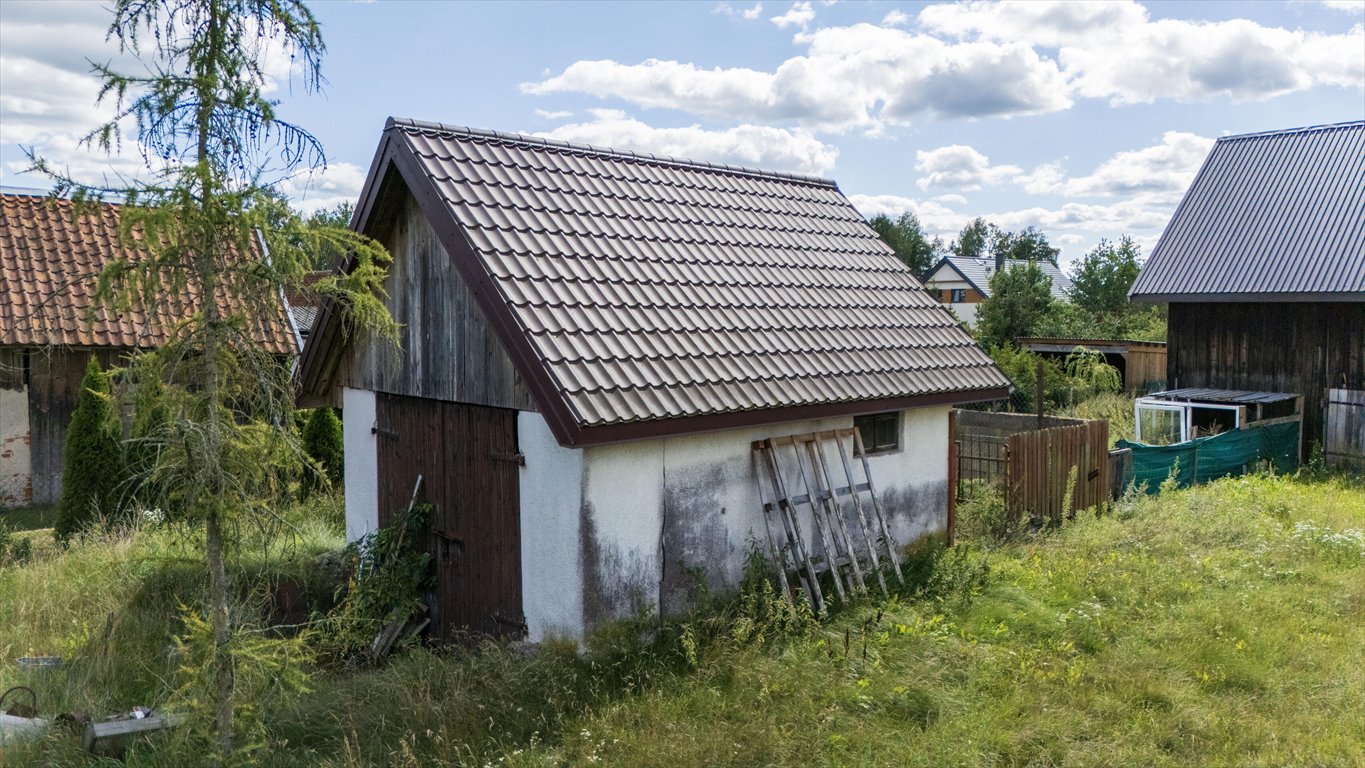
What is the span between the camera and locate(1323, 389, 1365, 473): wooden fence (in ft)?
56.5

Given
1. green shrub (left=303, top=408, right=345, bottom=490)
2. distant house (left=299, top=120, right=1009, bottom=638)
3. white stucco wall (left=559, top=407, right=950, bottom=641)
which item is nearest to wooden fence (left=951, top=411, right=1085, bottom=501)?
distant house (left=299, top=120, right=1009, bottom=638)

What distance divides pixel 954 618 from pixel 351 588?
5.31 metres

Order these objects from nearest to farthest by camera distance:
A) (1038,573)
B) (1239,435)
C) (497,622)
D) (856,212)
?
(497,622)
(1038,573)
(856,212)
(1239,435)

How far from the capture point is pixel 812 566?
8758 millimetres

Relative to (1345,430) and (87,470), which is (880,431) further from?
(1345,430)

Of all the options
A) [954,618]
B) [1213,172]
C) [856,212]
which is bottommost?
[954,618]

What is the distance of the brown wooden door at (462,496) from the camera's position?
26.2 ft

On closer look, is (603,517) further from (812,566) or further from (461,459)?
(812,566)

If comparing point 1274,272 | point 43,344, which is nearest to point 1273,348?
point 1274,272

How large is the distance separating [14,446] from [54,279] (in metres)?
2.76

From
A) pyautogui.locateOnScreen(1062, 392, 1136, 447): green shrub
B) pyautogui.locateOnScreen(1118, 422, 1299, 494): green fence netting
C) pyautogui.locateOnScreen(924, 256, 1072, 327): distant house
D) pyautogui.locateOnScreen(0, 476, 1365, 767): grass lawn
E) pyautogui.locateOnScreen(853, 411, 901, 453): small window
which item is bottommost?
pyautogui.locateOnScreen(0, 476, 1365, 767): grass lawn

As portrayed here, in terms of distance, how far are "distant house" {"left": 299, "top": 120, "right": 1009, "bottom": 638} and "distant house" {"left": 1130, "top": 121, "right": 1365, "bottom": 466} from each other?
11.1m

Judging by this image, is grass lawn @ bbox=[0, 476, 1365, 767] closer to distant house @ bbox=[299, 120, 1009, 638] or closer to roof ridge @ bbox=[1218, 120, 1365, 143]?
distant house @ bbox=[299, 120, 1009, 638]

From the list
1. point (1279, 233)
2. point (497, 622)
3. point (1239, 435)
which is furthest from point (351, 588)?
point (1279, 233)
